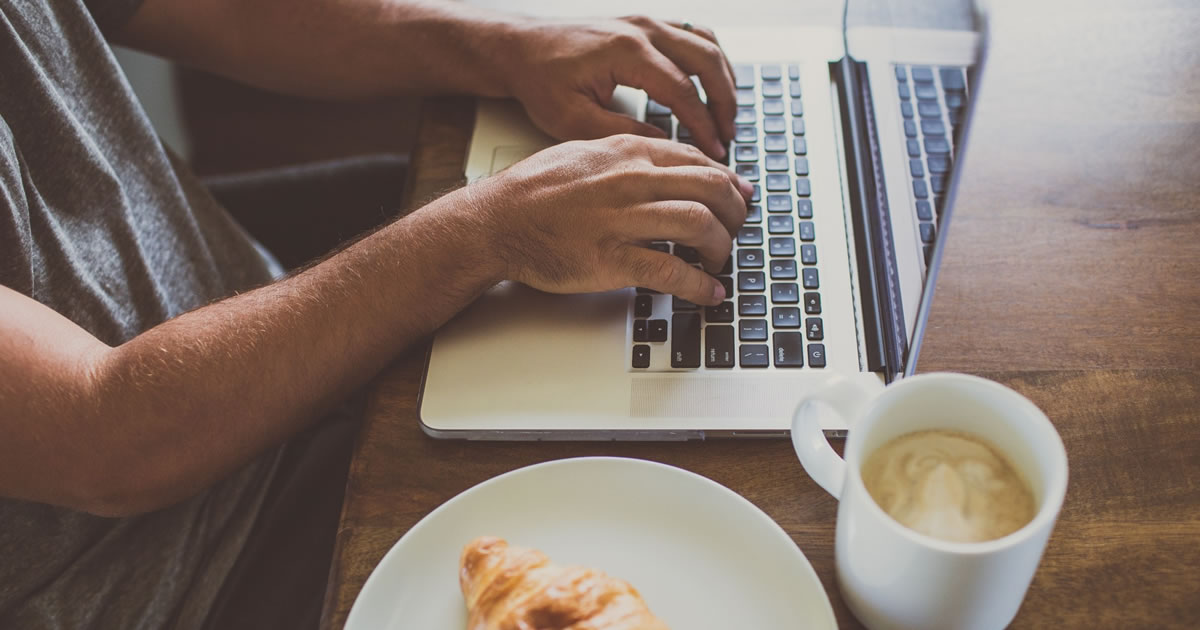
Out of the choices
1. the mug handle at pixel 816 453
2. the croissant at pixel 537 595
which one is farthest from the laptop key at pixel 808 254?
the croissant at pixel 537 595

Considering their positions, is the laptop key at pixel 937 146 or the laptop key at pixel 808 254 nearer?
the laptop key at pixel 937 146

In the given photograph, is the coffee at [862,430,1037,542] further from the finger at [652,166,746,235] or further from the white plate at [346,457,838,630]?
the finger at [652,166,746,235]

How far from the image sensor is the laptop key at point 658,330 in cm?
70

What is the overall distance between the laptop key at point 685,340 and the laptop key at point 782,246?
0.31 ft

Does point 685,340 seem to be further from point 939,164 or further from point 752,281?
point 939,164

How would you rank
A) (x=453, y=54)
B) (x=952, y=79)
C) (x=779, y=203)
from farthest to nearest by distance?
(x=453, y=54)
(x=779, y=203)
(x=952, y=79)

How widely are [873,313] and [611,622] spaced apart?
0.32 meters

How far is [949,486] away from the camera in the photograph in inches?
19.2

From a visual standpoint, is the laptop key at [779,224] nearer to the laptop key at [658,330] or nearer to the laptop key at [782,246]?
the laptop key at [782,246]

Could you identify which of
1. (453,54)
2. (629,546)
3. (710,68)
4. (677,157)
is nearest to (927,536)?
(629,546)

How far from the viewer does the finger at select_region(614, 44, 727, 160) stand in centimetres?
83

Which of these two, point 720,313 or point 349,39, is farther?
point 349,39

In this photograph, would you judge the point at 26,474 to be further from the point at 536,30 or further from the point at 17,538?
the point at 536,30

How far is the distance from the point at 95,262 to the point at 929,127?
2.31 ft
